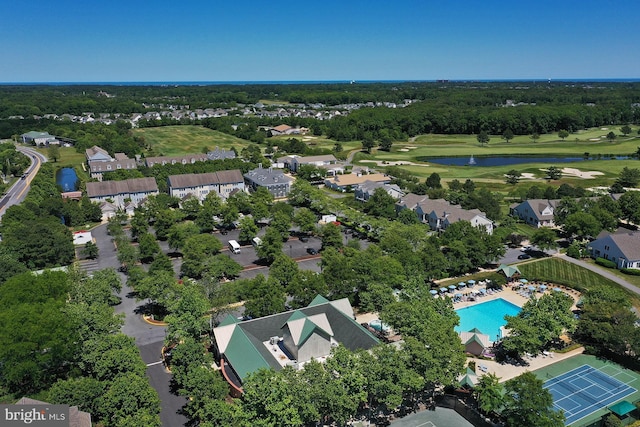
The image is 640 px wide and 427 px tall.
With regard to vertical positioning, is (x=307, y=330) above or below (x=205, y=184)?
below

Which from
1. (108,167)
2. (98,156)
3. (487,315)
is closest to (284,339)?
(487,315)

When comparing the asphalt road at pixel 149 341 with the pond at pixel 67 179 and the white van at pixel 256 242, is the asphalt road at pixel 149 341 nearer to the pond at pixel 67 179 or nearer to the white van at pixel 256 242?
the white van at pixel 256 242

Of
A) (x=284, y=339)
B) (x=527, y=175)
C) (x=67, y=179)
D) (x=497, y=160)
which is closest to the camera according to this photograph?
(x=284, y=339)

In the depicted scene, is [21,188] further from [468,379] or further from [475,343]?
[468,379]

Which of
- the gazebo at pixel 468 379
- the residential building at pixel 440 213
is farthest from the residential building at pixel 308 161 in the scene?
the gazebo at pixel 468 379

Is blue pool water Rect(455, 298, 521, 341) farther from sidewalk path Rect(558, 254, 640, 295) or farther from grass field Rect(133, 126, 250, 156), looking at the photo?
grass field Rect(133, 126, 250, 156)

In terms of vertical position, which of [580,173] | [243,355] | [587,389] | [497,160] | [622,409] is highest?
[580,173]

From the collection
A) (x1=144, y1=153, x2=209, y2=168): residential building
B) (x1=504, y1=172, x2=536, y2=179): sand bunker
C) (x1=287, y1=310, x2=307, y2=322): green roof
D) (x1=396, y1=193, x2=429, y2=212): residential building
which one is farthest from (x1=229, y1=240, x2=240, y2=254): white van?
(x1=504, y1=172, x2=536, y2=179): sand bunker
